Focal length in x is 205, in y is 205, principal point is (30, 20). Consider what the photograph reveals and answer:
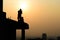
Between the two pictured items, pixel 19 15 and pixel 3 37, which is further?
pixel 19 15

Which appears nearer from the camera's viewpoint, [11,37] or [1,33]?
[1,33]

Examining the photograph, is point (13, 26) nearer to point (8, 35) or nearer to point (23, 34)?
point (8, 35)

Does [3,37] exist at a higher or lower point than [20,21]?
lower

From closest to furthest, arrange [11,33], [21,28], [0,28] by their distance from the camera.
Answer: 1. [0,28]
2. [11,33]
3. [21,28]

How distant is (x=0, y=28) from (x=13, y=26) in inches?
26.7

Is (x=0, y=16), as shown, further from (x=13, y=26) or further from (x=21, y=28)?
(x=21, y=28)

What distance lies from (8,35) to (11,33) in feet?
0.60

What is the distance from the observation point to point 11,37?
6629mm

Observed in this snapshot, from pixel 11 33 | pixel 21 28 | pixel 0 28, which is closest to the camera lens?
pixel 0 28

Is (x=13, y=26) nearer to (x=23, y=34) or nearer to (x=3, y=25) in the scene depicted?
(x=3, y=25)

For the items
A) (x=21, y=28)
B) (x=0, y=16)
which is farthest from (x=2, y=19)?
(x=21, y=28)

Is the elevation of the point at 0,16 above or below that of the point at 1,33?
above

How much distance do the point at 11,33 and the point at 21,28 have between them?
1063 mm

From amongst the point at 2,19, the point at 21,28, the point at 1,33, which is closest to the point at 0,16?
the point at 2,19
